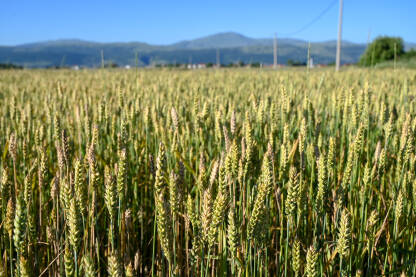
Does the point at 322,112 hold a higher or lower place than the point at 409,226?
higher

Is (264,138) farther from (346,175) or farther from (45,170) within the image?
(45,170)

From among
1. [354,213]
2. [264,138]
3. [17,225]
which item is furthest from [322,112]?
[17,225]

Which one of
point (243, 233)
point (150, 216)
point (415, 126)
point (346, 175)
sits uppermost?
point (415, 126)

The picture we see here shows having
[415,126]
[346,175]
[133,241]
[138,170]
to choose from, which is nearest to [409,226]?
[346,175]

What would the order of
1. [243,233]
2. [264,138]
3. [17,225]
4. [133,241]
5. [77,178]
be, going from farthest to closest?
[264,138]
[133,241]
[243,233]
[77,178]
[17,225]

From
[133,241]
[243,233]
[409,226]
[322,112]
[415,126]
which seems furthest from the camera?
[322,112]

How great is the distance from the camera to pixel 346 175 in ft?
3.51

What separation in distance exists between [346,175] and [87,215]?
0.78 m

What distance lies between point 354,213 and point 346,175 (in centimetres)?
26

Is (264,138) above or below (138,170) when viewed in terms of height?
above

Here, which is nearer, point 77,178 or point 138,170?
point 77,178

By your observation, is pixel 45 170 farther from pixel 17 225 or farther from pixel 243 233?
pixel 243 233

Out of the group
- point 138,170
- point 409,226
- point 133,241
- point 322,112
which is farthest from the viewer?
point 322,112

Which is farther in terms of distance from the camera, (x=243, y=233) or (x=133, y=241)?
(x=133, y=241)
